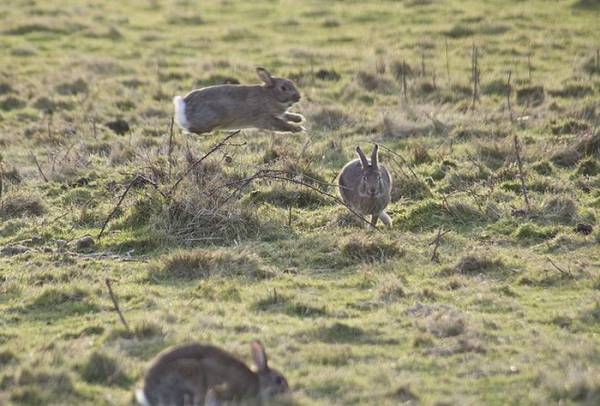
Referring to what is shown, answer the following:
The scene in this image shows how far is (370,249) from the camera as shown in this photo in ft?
29.5

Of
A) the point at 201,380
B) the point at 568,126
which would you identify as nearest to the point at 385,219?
the point at 568,126

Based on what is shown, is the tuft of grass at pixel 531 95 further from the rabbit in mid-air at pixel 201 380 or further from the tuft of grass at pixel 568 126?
the rabbit in mid-air at pixel 201 380

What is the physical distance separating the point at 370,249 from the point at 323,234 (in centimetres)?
70

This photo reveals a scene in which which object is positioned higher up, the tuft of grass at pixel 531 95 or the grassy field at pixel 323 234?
the grassy field at pixel 323 234

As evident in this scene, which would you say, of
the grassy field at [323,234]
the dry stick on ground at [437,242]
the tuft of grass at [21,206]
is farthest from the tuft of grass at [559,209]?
the tuft of grass at [21,206]

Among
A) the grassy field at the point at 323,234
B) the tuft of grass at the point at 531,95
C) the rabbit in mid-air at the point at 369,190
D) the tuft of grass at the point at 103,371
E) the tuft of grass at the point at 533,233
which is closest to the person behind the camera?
the tuft of grass at the point at 103,371

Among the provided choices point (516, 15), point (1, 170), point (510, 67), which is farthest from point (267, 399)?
point (516, 15)

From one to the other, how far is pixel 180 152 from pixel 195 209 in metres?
2.31

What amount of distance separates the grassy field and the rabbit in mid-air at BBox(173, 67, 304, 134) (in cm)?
36

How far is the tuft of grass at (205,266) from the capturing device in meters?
8.63

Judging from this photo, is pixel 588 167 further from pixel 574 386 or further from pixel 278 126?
pixel 574 386

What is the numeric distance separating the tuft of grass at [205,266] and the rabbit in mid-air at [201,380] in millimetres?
2723

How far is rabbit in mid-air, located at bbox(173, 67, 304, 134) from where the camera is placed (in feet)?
35.0

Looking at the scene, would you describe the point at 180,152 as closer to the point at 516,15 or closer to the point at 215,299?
the point at 215,299
